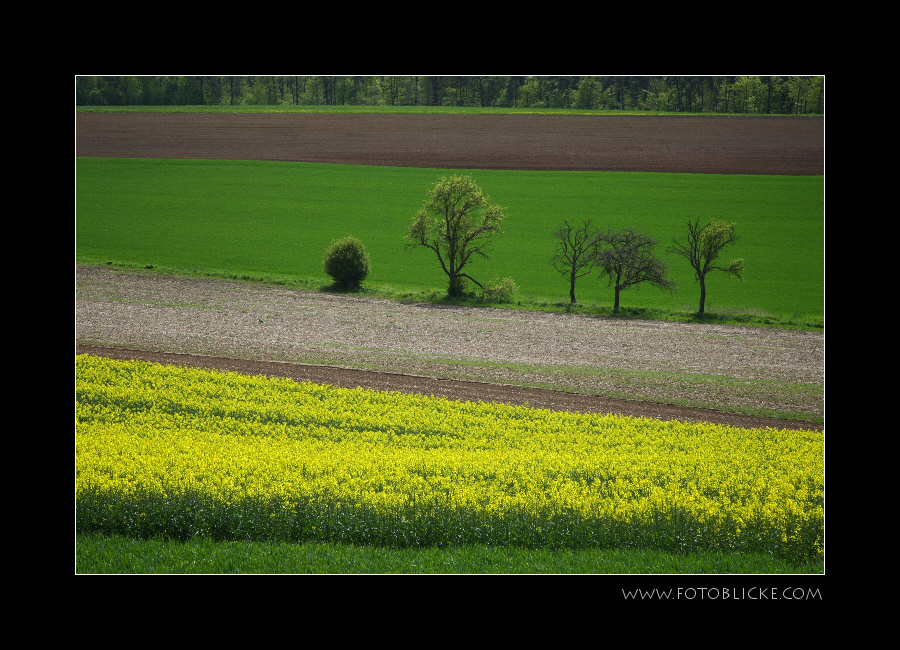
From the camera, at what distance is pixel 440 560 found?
8414 mm

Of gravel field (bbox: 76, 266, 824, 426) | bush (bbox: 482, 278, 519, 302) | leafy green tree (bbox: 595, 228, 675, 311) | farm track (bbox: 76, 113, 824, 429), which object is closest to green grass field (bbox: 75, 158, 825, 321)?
leafy green tree (bbox: 595, 228, 675, 311)

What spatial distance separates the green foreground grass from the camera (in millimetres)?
8078

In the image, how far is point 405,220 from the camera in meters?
49.7

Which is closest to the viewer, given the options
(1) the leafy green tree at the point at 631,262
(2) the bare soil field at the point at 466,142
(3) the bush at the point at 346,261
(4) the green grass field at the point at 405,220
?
(1) the leafy green tree at the point at 631,262

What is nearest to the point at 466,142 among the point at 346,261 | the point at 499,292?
the point at 346,261

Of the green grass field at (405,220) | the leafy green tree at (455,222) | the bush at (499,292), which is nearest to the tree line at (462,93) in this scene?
the leafy green tree at (455,222)

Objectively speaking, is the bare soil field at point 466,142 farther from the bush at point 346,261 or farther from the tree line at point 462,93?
the bush at point 346,261

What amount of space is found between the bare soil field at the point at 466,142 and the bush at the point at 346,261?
17.3 meters

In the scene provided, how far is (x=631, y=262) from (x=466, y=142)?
2711 centimetres

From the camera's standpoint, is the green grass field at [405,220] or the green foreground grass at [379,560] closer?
the green foreground grass at [379,560]

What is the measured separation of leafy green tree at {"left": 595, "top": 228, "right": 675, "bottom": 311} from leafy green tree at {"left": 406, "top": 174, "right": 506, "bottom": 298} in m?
6.38

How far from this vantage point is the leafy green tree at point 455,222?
35438 millimetres

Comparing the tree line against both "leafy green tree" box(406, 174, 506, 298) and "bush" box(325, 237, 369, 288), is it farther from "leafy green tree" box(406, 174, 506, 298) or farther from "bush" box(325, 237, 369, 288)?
"bush" box(325, 237, 369, 288)
